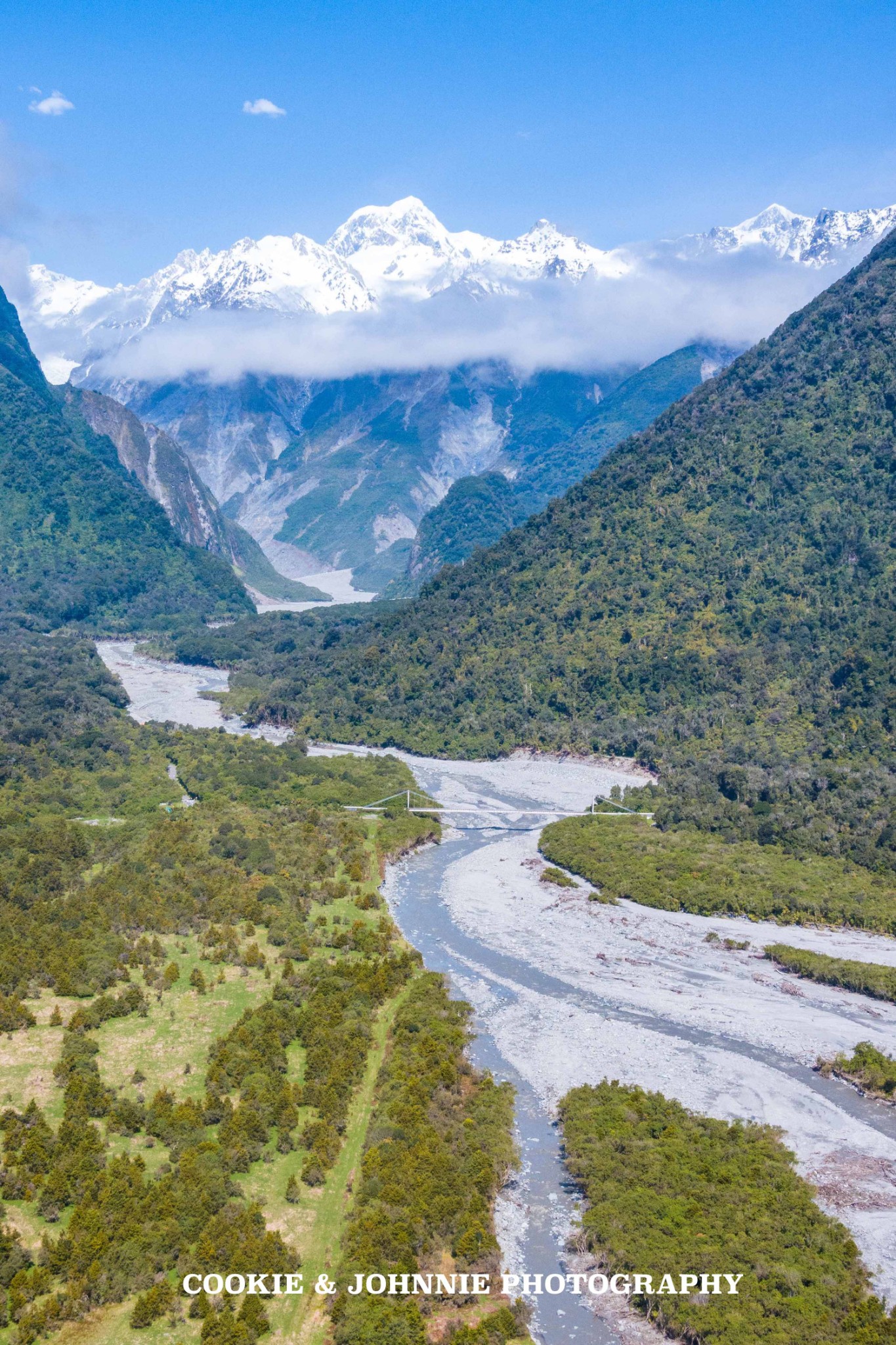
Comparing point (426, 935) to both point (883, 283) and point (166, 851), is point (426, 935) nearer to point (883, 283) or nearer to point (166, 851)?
point (166, 851)

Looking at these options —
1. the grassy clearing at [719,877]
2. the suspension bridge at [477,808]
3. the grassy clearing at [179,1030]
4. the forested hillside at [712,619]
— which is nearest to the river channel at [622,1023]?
the grassy clearing at [719,877]

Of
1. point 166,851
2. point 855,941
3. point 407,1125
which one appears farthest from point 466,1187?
point 166,851

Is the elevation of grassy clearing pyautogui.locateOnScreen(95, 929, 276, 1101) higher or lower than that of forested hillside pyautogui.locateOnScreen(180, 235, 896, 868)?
lower

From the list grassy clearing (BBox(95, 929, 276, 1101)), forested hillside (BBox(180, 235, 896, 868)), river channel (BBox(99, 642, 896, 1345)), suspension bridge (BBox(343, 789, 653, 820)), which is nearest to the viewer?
river channel (BBox(99, 642, 896, 1345))

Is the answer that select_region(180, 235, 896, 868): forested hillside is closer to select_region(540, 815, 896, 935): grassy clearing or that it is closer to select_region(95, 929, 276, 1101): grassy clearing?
select_region(540, 815, 896, 935): grassy clearing

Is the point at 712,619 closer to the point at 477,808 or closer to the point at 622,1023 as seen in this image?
the point at 477,808

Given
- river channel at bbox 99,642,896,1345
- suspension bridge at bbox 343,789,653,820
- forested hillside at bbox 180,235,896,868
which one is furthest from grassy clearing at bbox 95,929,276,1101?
forested hillside at bbox 180,235,896,868

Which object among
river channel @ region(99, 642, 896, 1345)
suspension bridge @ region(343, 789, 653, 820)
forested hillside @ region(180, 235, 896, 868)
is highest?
forested hillside @ region(180, 235, 896, 868)

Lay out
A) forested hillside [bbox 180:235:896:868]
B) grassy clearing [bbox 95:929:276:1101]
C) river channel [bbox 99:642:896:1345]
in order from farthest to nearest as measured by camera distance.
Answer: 1. forested hillside [bbox 180:235:896:868]
2. grassy clearing [bbox 95:929:276:1101]
3. river channel [bbox 99:642:896:1345]
